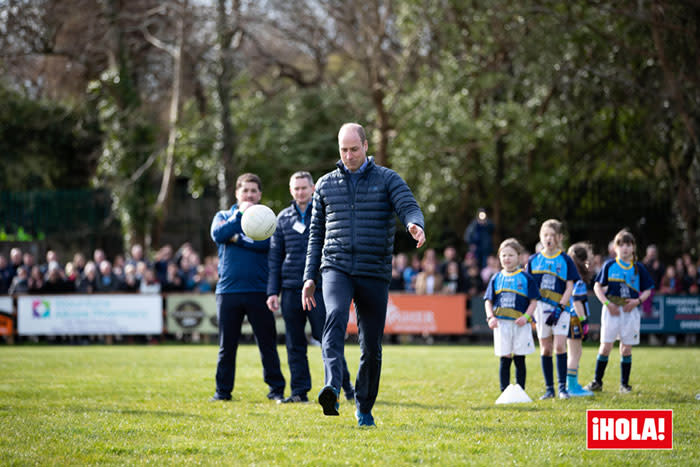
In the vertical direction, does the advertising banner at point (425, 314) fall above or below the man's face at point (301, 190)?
below

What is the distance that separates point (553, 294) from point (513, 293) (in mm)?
591

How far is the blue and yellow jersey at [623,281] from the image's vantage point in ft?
34.0

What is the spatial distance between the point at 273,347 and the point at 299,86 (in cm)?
2278

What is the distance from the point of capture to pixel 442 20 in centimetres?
2405

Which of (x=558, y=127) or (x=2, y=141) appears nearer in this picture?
(x=558, y=127)

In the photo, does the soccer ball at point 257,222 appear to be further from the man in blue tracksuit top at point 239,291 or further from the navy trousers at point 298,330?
the navy trousers at point 298,330

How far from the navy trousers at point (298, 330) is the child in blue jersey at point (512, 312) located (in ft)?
5.70

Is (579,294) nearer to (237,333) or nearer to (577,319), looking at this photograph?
(577,319)

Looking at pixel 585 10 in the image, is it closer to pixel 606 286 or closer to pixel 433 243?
pixel 433 243

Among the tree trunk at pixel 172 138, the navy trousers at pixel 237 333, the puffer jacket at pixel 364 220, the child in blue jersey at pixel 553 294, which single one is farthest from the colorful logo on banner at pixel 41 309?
the puffer jacket at pixel 364 220

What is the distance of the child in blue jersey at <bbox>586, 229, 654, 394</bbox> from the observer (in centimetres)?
1031

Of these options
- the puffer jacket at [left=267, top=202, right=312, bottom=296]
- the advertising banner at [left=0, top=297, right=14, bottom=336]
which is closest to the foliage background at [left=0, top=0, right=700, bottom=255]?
the advertising banner at [left=0, top=297, right=14, bottom=336]

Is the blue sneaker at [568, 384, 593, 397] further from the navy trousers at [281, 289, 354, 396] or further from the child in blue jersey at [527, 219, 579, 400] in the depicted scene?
the navy trousers at [281, 289, 354, 396]

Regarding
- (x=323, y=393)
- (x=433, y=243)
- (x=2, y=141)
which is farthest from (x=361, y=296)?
(x=2, y=141)
